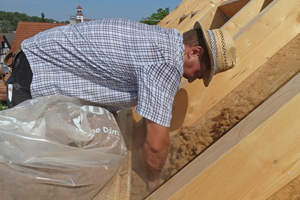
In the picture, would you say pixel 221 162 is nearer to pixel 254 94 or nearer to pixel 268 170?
pixel 268 170

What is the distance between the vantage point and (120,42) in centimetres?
146

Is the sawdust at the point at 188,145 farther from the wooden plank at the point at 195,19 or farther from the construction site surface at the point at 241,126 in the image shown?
the wooden plank at the point at 195,19

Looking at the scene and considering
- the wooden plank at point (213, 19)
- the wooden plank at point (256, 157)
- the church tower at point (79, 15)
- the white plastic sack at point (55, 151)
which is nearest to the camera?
the wooden plank at point (256, 157)

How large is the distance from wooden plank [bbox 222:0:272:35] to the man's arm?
1.02 meters

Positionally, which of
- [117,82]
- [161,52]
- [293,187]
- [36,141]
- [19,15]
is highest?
[161,52]

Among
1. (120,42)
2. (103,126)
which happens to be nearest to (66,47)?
(120,42)

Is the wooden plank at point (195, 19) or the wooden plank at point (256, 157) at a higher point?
the wooden plank at point (195, 19)

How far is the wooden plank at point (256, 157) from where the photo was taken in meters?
0.96

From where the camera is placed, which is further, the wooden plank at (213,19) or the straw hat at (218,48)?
the wooden plank at (213,19)

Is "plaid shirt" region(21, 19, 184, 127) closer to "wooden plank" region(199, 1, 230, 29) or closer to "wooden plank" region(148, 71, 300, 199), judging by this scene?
"wooden plank" region(148, 71, 300, 199)

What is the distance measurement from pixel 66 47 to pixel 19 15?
397 feet

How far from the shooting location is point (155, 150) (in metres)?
1.41

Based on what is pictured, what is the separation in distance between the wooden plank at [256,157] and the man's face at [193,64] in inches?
24.5

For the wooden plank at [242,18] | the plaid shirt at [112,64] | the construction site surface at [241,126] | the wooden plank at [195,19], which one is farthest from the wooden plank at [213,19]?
the plaid shirt at [112,64]
